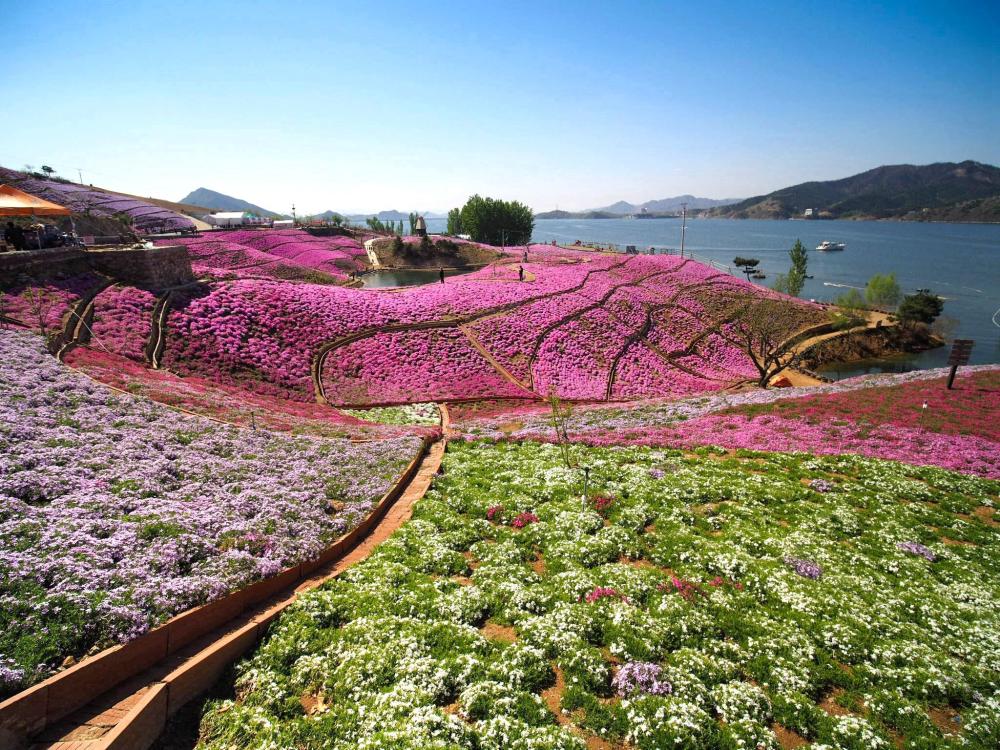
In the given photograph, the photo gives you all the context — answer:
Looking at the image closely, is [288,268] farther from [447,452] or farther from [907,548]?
[907,548]

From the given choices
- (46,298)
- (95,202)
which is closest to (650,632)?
(46,298)

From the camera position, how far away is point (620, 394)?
42531mm

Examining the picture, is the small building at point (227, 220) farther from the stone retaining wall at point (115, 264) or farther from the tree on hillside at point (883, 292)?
the tree on hillside at point (883, 292)

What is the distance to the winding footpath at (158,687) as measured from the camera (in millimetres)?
7793

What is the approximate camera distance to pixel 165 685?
29.0ft

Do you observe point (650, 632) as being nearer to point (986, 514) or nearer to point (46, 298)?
point (986, 514)

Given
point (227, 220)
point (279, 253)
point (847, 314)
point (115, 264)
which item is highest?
point (227, 220)

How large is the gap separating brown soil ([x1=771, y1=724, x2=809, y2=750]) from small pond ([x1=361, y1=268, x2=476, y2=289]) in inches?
3185

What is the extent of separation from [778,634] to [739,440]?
15539 mm

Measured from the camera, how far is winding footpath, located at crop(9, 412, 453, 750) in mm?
7793

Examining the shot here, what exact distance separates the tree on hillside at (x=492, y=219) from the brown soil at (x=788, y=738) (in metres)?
137

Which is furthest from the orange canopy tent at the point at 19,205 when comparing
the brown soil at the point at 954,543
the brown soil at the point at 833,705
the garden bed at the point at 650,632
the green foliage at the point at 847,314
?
the green foliage at the point at 847,314

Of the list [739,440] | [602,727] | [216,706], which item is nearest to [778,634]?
[602,727]

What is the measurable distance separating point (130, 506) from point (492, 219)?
136m
